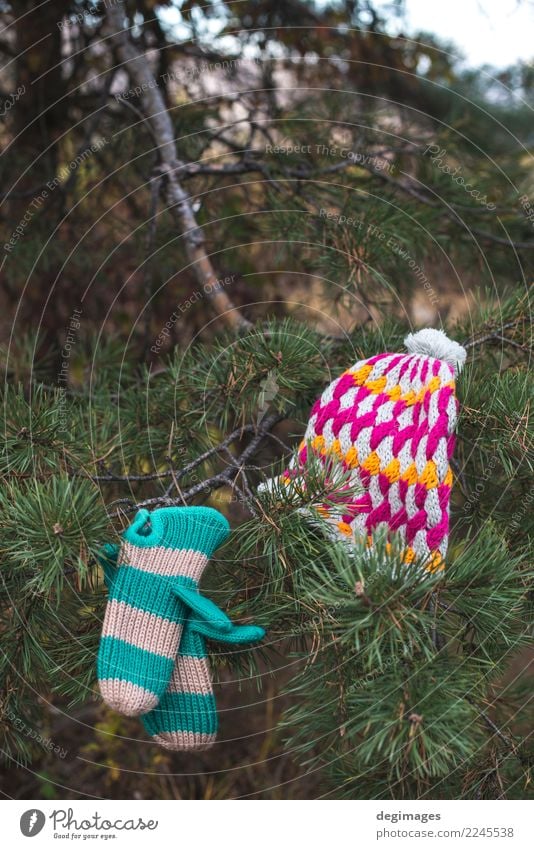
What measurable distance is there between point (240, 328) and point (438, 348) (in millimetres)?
225

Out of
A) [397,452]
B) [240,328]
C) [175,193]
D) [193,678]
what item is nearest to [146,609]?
[193,678]

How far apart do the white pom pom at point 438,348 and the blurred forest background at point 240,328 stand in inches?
0.9

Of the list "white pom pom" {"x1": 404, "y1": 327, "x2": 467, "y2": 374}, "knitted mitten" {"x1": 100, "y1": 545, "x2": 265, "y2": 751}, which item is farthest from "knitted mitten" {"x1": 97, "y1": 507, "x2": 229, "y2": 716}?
"white pom pom" {"x1": 404, "y1": 327, "x2": 467, "y2": 374}

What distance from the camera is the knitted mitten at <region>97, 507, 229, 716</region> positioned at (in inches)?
22.5

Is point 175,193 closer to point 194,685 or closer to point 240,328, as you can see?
point 240,328

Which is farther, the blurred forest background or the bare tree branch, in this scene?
the bare tree branch

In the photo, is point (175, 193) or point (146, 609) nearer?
point (146, 609)

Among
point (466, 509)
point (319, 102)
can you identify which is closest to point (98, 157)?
point (319, 102)

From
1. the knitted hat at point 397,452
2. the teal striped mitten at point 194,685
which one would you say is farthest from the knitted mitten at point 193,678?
the knitted hat at point 397,452

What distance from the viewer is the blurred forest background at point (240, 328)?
0.60 metres

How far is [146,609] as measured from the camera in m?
0.58

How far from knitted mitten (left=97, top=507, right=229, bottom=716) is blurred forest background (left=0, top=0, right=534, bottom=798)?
0.11 feet

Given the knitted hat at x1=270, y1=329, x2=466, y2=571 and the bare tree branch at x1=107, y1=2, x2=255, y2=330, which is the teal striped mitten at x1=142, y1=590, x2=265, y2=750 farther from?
the bare tree branch at x1=107, y1=2, x2=255, y2=330

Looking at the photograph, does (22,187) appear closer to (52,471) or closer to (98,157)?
(98,157)
